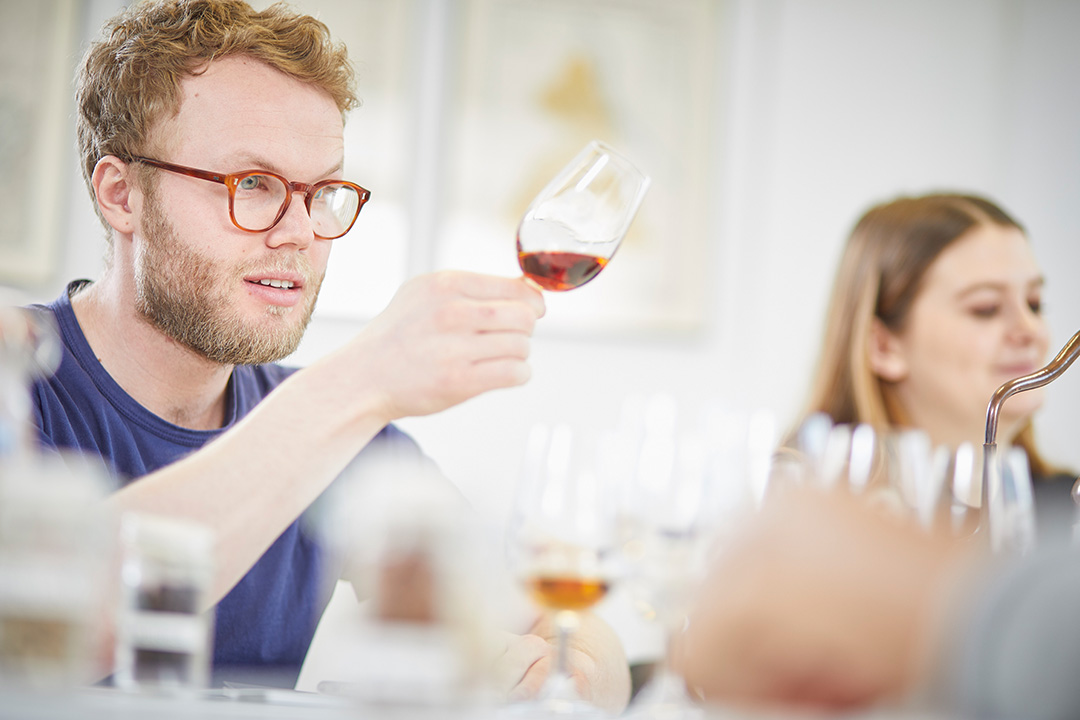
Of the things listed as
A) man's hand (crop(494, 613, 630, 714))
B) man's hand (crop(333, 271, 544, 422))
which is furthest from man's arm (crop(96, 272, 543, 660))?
man's hand (crop(494, 613, 630, 714))

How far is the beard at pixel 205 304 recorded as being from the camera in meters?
1.49

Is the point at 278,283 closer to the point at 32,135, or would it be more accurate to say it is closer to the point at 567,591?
the point at 567,591

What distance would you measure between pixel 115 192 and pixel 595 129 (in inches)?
68.0

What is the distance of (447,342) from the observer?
994 mm

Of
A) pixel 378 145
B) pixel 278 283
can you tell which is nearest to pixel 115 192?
pixel 278 283

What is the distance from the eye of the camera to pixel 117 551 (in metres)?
0.67

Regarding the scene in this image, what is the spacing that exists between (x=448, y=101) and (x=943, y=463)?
2282 millimetres

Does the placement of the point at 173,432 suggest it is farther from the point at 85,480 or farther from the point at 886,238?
the point at 886,238

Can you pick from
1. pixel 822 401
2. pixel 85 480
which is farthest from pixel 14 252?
pixel 85 480

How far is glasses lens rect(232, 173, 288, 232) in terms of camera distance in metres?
1.51

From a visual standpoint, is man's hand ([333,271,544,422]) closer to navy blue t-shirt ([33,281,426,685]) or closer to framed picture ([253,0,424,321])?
navy blue t-shirt ([33,281,426,685])

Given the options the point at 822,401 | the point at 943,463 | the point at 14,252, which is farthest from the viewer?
the point at 14,252

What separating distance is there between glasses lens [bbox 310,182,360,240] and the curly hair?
199 millimetres

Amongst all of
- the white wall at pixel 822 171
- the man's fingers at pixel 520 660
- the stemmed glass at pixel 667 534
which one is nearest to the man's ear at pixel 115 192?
the man's fingers at pixel 520 660
